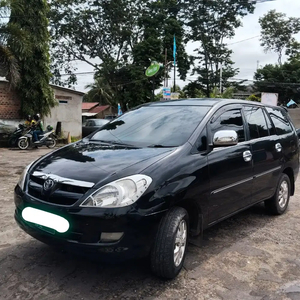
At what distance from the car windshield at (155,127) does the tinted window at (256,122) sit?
0.81 meters

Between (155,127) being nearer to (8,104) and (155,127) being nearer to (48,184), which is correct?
(48,184)

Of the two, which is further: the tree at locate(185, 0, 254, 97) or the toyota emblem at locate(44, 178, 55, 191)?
the tree at locate(185, 0, 254, 97)

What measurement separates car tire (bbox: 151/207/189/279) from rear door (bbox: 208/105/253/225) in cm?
58

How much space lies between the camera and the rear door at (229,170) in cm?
322

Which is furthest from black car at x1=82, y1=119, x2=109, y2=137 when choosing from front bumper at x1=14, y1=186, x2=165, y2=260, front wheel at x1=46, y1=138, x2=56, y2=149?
front bumper at x1=14, y1=186, x2=165, y2=260

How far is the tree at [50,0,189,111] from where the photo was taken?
2692cm

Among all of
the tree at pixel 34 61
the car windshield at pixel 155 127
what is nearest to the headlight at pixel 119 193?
the car windshield at pixel 155 127

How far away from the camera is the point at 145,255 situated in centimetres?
255

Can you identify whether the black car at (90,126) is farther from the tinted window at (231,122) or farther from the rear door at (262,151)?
the tinted window at (231,122)

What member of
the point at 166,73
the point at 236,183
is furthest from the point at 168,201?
the point at 166,73

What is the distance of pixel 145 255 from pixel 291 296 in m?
1.23

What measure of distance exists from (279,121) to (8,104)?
11.9m

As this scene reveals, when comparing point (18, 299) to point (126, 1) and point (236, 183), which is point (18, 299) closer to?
point (236, 183)

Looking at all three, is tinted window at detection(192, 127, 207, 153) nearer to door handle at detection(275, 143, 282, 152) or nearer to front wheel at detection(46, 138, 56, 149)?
door handle at detection(275, 143, 282, 152)
